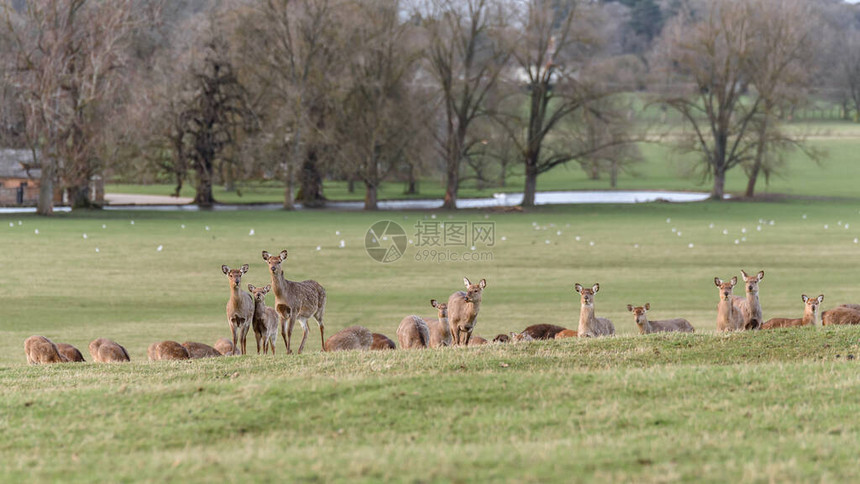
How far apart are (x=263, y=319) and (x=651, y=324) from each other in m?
6.16

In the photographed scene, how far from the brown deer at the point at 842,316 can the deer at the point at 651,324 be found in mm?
2022

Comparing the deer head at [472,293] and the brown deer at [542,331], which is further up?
the deer head at [472,293]

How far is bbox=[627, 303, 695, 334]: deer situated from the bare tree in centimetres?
4872

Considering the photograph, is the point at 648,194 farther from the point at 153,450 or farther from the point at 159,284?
the point at 153,450

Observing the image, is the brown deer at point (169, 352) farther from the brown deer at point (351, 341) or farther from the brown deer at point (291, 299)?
the brown deer at point (351, 341)

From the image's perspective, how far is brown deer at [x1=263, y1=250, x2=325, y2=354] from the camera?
589 inches

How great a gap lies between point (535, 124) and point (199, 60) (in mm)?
22819

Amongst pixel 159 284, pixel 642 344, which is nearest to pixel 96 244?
pixel 159 284

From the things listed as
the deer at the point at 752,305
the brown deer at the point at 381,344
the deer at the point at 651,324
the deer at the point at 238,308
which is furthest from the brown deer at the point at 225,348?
the deer at the point at 752,305

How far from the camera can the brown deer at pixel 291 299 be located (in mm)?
14969

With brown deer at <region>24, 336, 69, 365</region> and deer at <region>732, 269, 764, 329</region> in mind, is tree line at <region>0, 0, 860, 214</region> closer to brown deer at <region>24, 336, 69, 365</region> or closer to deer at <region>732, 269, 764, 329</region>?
brown deer at <region>24, 336, 69, 365</region>

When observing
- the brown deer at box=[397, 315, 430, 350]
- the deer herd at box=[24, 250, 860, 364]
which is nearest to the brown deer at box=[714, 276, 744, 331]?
the deer herd at box=[24, 250, 860, 364]

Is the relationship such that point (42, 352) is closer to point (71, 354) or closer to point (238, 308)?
point (71, 354)

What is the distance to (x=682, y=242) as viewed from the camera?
40875mm
